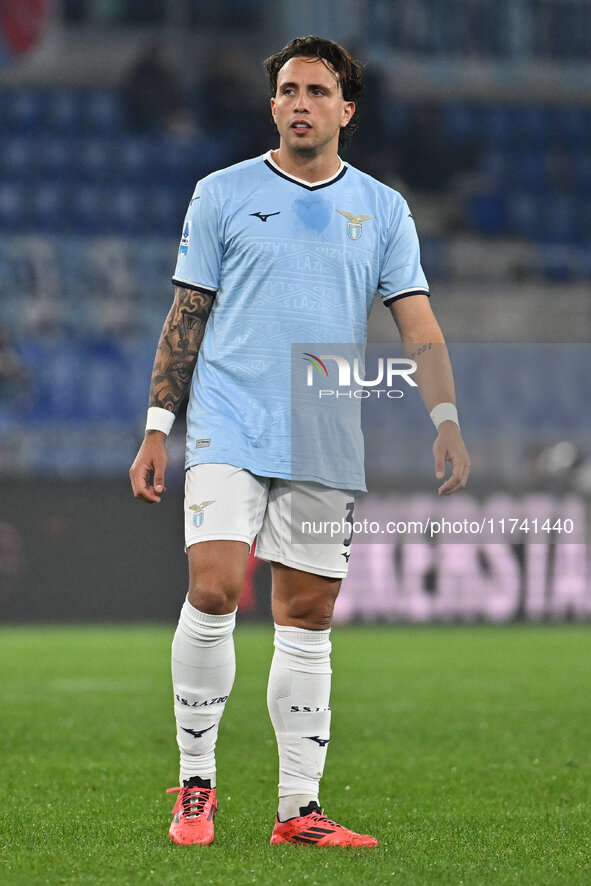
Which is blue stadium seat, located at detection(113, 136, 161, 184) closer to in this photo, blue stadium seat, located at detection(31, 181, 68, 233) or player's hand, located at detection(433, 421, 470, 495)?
blue stadium seat, located at detection(31, 181, 68, 233)

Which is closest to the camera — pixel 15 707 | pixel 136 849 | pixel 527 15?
pixel 136 849

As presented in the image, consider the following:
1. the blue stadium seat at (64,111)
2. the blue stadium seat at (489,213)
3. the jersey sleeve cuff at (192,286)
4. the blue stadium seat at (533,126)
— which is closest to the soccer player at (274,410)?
the jersey sleeve cuff at (192,286)

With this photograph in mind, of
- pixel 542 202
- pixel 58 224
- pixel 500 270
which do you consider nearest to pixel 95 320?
pixel 58 224

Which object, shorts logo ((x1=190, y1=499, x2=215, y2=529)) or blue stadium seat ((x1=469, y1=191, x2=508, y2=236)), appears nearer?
shorts logo ((x1=190, y1=499, x2=215, y2=529))

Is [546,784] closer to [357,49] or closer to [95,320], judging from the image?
[95,320]

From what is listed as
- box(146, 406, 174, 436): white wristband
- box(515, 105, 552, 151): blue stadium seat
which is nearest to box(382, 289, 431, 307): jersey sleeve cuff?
box(146, 406, 174, 436): white wristband

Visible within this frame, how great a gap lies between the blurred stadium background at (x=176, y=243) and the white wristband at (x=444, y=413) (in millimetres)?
7936

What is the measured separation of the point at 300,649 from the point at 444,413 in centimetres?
70

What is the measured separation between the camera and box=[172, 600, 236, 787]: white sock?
10.4 ft

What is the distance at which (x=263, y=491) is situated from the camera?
10.7 feet

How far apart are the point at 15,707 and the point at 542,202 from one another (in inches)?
519

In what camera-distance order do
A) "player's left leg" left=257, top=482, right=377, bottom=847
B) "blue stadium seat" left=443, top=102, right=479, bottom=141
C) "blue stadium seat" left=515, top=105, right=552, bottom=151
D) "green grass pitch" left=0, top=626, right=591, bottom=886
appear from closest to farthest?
"green grass pitch" left=0, top=626, right=591, bottom=886 → "player's left leg" left=257, top=482, right=377, bottom=847 → "blue stadium seat" left=443, top=102, right=479, bottom=141 → "blue stadium seat" left=515, top=105, right=552, bottom=151

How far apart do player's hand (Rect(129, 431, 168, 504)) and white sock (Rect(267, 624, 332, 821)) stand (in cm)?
47

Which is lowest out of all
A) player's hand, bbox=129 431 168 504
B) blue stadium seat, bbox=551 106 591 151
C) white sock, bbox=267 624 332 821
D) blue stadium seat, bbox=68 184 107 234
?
white sock, bbox=267 624 332 821
